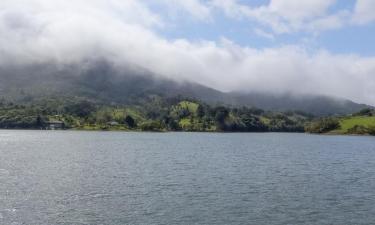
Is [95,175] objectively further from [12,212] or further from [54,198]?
[12,212]

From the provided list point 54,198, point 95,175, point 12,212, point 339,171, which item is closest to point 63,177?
point 95,175

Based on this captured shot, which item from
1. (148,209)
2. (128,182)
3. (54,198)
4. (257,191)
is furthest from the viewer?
(128,182)

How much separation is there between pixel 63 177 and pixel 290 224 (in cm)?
4687

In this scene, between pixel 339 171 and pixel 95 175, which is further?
pixel 339 171

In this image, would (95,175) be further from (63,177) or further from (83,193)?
(83,193)

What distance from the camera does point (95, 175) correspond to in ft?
286

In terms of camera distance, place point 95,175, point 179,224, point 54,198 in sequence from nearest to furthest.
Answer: point 179,224, point 54,198, point 95,175

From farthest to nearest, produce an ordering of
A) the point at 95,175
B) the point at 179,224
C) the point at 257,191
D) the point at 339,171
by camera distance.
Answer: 1. the point at 339,171
2. the point at 95,175
3. the point at 257,191
4. the point at 179,224

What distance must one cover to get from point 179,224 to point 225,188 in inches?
958

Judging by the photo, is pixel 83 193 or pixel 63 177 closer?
pixel 83 193

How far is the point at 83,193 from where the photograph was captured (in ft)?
220

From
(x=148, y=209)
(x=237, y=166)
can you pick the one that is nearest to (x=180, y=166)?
(x=237, y=166)

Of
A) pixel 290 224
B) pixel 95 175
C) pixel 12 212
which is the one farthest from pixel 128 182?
pixel 290 224

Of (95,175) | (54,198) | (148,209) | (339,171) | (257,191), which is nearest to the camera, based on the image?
(148,209)
